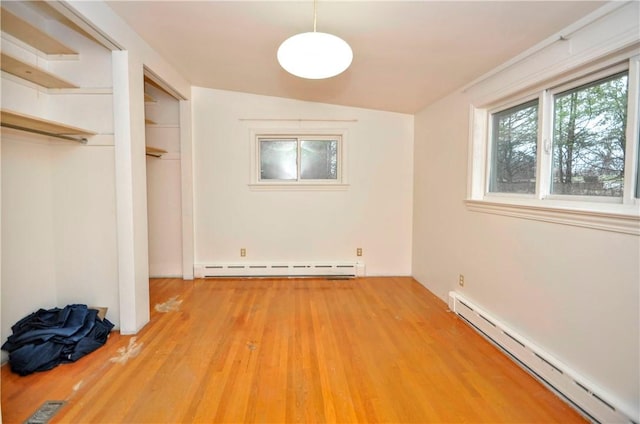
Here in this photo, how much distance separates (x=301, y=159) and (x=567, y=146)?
283 cm

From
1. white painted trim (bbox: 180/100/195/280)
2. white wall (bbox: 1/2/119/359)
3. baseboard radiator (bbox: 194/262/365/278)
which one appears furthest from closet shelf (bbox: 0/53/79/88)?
baseboard radiator (bbox: 194/262/365/278)

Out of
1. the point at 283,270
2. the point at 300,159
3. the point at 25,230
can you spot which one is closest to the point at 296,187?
the point at 300,159

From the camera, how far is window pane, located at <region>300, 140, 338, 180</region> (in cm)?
402

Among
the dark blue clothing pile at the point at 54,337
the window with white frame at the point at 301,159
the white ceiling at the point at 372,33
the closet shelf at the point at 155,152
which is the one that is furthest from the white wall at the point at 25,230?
the window with white frame at the point at 301,159

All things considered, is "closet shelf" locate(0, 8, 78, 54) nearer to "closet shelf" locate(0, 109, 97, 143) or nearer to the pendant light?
"closet shelf" locate(0, 109, 97, 143)

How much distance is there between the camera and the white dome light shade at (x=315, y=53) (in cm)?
157

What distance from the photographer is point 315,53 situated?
1596 millimetres

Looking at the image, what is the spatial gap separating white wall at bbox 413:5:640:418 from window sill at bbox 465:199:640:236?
0.04 m

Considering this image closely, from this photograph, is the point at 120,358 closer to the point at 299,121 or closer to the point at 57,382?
the point at 57,382

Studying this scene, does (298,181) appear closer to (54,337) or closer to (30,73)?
(30,73)

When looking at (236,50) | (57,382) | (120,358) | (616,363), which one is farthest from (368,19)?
(57,382)

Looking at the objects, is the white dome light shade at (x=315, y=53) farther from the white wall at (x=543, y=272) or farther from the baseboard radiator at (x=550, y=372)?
the baseboard radiator at (x=550, y=372)

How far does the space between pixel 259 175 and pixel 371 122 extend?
66.2 inches

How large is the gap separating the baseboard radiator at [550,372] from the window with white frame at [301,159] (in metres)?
2.35
